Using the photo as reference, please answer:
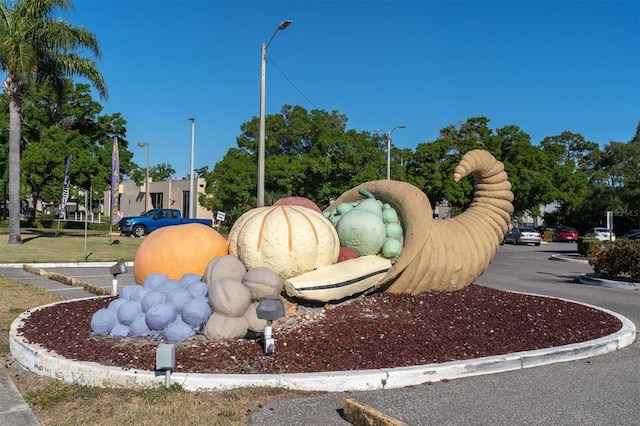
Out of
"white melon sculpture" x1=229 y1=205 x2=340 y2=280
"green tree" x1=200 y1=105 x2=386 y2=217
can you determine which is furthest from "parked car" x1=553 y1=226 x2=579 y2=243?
"white melon sculpture" x1=229 y1=205 x2=340 y2=280

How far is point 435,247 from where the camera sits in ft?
26.6

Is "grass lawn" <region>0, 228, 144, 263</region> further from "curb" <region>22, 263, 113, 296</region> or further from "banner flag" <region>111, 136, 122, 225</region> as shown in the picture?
"curb" <region>22, 263, 113, 296</region>

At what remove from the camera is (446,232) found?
844 centimetres

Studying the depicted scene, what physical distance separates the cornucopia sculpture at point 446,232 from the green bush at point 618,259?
6611 millimetres

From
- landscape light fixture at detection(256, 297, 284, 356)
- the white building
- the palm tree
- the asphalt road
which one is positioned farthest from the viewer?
the white building

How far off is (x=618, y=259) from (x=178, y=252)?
12.4 meters

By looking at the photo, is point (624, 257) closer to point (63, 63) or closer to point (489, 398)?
point (489, 398)

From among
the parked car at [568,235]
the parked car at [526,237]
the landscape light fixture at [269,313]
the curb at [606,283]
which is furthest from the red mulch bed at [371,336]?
the parked car at [568,235]

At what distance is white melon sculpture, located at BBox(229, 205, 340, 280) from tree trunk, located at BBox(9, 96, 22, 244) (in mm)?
18418

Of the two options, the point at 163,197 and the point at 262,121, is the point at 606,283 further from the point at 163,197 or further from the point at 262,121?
the point at 163,197

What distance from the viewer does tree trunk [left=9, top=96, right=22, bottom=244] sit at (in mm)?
21750

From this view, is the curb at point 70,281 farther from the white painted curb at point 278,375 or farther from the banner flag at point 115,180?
the banner flag at point 115,180

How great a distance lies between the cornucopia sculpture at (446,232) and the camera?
789 cm

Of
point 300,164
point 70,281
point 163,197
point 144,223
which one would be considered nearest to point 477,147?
point 300,164
